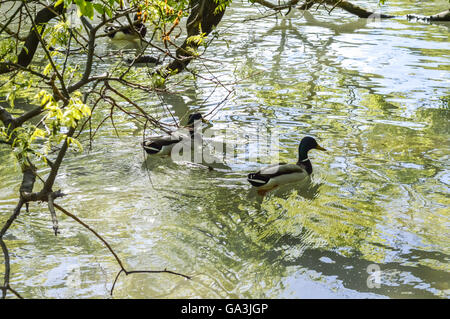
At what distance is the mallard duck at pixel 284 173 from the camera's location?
7.96 meters

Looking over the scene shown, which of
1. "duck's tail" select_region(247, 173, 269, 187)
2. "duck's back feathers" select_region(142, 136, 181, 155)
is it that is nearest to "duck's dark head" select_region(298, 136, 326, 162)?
"duck's tail" select_region(247, 173, 269, 187)

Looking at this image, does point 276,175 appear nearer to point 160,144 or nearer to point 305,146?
point 305,146

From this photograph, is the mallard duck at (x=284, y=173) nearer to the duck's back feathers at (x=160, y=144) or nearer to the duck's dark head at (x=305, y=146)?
the duck's dark head at (x=305, y=146)

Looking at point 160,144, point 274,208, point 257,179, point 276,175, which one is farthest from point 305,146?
point 160,144

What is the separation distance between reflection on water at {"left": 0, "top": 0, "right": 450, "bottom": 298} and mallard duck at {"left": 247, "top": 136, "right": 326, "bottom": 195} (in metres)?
0.16

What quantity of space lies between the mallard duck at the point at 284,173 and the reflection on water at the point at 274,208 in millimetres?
161

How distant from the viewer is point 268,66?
46.8 ft

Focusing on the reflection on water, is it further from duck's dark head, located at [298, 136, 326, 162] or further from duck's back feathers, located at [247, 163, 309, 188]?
duck's dark head, located at [298, 136, 326, 162]

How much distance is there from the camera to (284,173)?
8.25 m

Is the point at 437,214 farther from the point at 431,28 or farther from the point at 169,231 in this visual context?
the point at 431,28

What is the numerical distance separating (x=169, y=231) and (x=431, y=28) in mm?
14600
